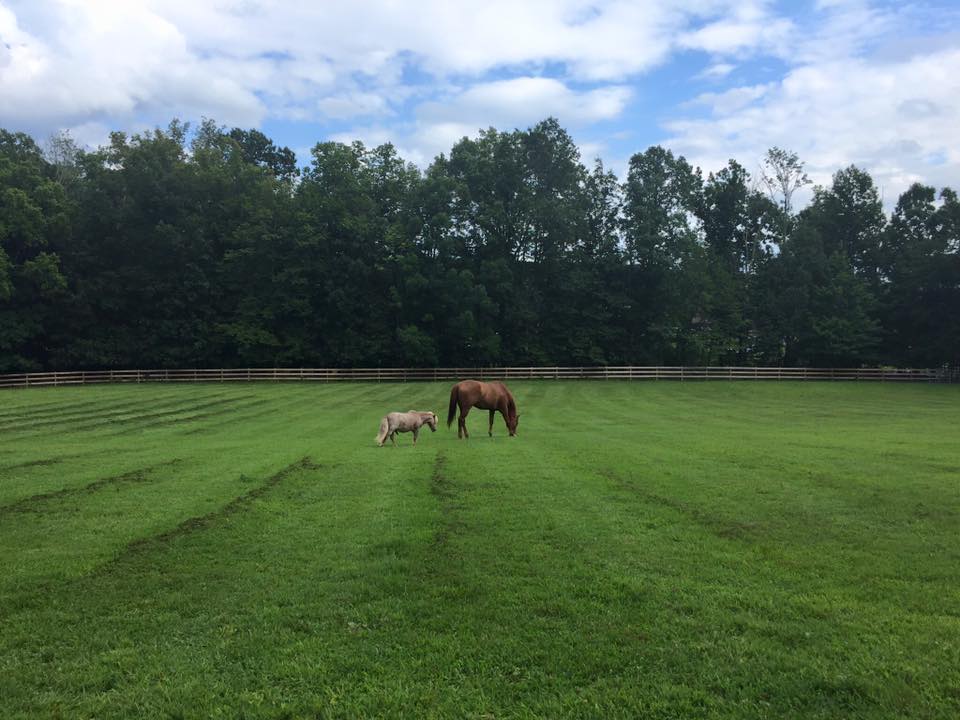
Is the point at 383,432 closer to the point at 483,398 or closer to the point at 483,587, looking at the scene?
the point at 483,398

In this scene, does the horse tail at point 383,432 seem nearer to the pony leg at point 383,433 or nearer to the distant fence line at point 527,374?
the pony leg at point 383,433

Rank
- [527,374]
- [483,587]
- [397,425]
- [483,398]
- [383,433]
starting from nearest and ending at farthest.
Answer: [483,587] < [383,433] < [397,425] < [483,398] < [527,374]

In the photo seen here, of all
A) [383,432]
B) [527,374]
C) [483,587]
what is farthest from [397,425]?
[527,374]

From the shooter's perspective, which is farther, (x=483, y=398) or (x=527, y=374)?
(x=527, y=374)

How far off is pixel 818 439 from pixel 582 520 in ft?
38.7

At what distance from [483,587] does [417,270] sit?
4601 centimetres

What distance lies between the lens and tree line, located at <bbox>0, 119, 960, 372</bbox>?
48.9 m

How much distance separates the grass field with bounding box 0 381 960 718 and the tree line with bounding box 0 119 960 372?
38712mm

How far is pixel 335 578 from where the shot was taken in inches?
221

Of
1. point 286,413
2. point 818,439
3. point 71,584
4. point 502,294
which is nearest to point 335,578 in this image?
point 71,584

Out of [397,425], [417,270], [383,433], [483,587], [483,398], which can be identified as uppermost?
[417,270]

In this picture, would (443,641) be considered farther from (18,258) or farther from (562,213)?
(18,258)

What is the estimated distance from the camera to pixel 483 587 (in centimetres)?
532

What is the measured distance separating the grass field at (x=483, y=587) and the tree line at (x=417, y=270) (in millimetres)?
38712
